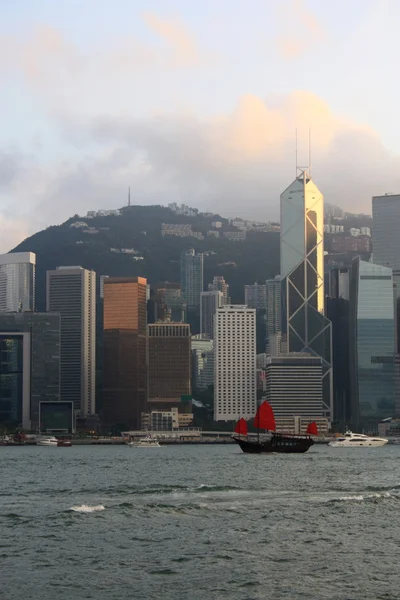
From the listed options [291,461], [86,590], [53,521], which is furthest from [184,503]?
[291,461]

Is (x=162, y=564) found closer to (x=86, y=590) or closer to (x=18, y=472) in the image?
(x=86, y=590)

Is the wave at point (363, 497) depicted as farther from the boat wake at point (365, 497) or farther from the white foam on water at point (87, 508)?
the white foam on water at point (87, 508)

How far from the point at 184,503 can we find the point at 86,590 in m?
33.9

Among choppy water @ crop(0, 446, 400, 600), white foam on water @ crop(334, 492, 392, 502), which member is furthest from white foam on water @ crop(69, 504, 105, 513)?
white foam on water @ crop(334, 492, 392, 502)

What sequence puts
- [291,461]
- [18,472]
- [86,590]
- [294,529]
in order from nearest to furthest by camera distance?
[86,590] → [294,529] → [18,472] → [291,461]

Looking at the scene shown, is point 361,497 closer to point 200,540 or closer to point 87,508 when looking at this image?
point 87,508

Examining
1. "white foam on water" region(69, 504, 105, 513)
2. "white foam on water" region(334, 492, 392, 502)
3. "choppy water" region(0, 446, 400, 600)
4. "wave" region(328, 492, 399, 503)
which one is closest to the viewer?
"choppy water" region(0, 446, 400, 600)

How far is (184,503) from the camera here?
88.9m

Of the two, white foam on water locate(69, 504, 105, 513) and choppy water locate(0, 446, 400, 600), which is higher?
white foam on water locate(69, 504, 105, 513)

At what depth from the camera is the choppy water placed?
5578 centimetres

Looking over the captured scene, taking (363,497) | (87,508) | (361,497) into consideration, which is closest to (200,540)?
(87,508)

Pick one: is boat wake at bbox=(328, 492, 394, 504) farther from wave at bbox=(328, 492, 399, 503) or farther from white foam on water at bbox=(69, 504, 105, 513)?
white foam on water at bbox=(69, 504, 105, 513)

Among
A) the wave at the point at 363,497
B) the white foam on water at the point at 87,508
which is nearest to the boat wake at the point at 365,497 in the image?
the wave at the point at 363,497

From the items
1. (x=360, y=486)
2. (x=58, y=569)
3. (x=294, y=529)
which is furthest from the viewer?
(x=360, y=486)
